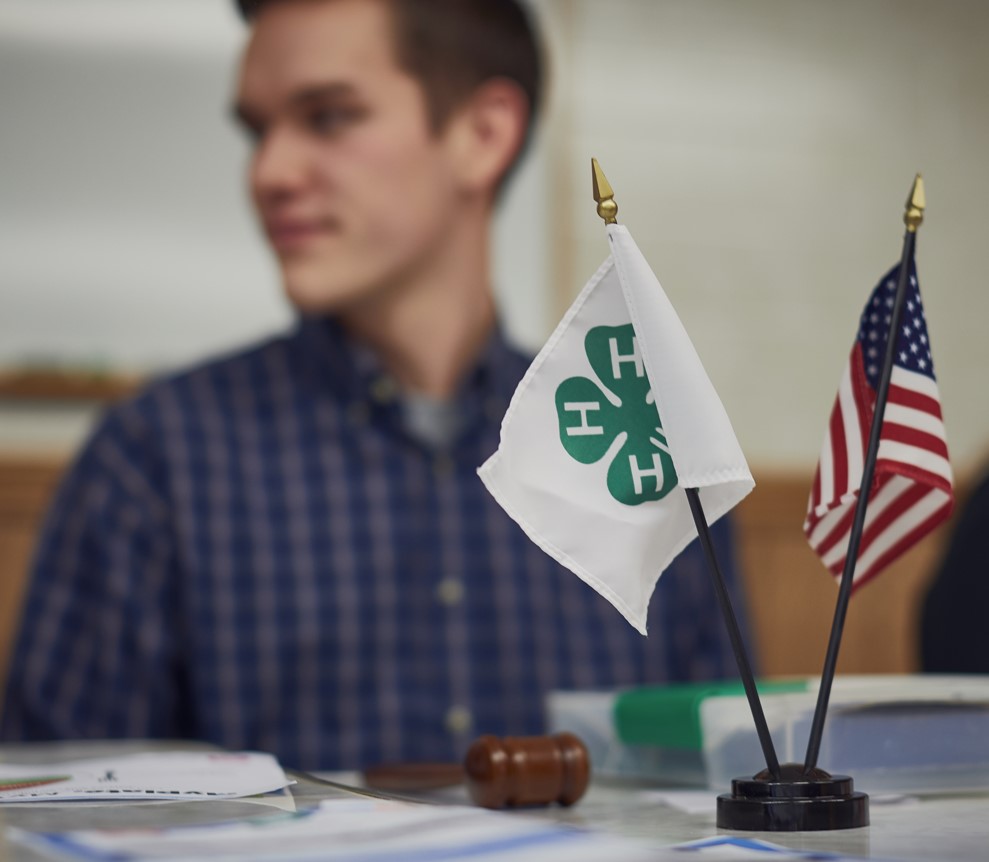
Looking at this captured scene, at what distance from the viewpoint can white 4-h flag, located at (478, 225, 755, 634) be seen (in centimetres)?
58

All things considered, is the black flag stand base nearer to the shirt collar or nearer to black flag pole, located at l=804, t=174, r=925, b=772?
black flag pole, located at l=804, t=174, r=925, b=772

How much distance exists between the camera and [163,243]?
8.30ft

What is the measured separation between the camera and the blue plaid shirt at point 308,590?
4.68 ft

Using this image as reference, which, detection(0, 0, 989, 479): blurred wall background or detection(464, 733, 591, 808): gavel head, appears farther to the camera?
detection(0, 0, 989, 479): blurred wall background

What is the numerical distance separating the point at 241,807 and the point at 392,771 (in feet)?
0.86

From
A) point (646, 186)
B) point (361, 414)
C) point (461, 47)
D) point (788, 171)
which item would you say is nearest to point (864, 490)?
point (361, 414)

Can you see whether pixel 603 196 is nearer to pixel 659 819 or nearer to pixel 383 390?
pixel 659 819

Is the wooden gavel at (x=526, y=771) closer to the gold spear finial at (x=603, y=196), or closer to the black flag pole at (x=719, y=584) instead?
the black flag pole at (x=719, y=584)

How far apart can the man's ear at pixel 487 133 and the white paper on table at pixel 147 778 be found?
0.94m

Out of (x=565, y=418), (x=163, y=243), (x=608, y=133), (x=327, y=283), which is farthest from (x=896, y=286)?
(x=608, y=133)

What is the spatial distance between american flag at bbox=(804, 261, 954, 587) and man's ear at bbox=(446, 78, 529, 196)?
0.95 metres

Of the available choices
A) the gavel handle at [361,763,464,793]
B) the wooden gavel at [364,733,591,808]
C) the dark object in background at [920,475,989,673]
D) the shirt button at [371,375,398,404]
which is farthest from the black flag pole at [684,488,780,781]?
the shirt button at [371,375,398,404]

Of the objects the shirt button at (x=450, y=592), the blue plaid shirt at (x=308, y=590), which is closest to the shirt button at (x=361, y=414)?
the blue plaid shirt at (x=308, y=590)

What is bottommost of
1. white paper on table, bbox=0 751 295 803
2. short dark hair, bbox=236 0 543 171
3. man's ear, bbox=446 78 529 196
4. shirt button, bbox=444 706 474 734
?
shirt button, bbox=444 706 474 734
